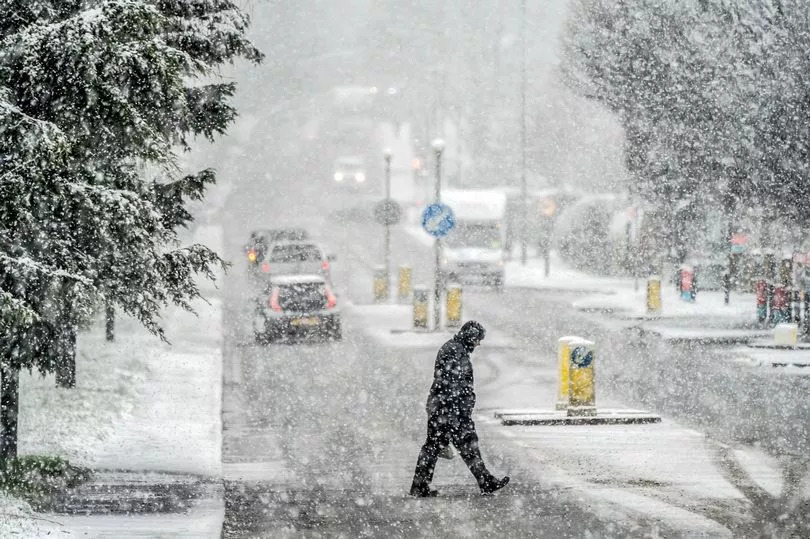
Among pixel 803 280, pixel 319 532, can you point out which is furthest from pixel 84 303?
pixel 803 280

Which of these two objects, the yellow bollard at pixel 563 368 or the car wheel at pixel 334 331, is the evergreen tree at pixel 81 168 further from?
the car wheel at pixel 334 331

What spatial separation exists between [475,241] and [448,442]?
96.6 ft

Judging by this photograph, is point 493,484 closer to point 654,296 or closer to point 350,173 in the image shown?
point 654,296

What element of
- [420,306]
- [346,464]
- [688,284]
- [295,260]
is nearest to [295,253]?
[295,260]

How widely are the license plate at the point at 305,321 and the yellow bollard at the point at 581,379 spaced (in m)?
9.64

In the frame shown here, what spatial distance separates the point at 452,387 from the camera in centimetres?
1080

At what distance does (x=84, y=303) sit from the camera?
10.0 metres

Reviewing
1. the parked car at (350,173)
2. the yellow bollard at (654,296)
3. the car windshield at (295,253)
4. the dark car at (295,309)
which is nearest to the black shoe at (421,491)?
the dark car at (295,309)

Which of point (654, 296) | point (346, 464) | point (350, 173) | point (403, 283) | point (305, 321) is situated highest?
point (350, 173)

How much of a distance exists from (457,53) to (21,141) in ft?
254

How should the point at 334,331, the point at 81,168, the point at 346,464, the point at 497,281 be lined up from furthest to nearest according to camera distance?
the point at 497,281 → the point at 334,331 → the point at 346,464 → the point at 81,168

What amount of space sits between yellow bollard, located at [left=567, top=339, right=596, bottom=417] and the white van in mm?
23647

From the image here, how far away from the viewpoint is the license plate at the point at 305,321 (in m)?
24.2

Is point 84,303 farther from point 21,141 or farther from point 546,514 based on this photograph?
point 546,514
